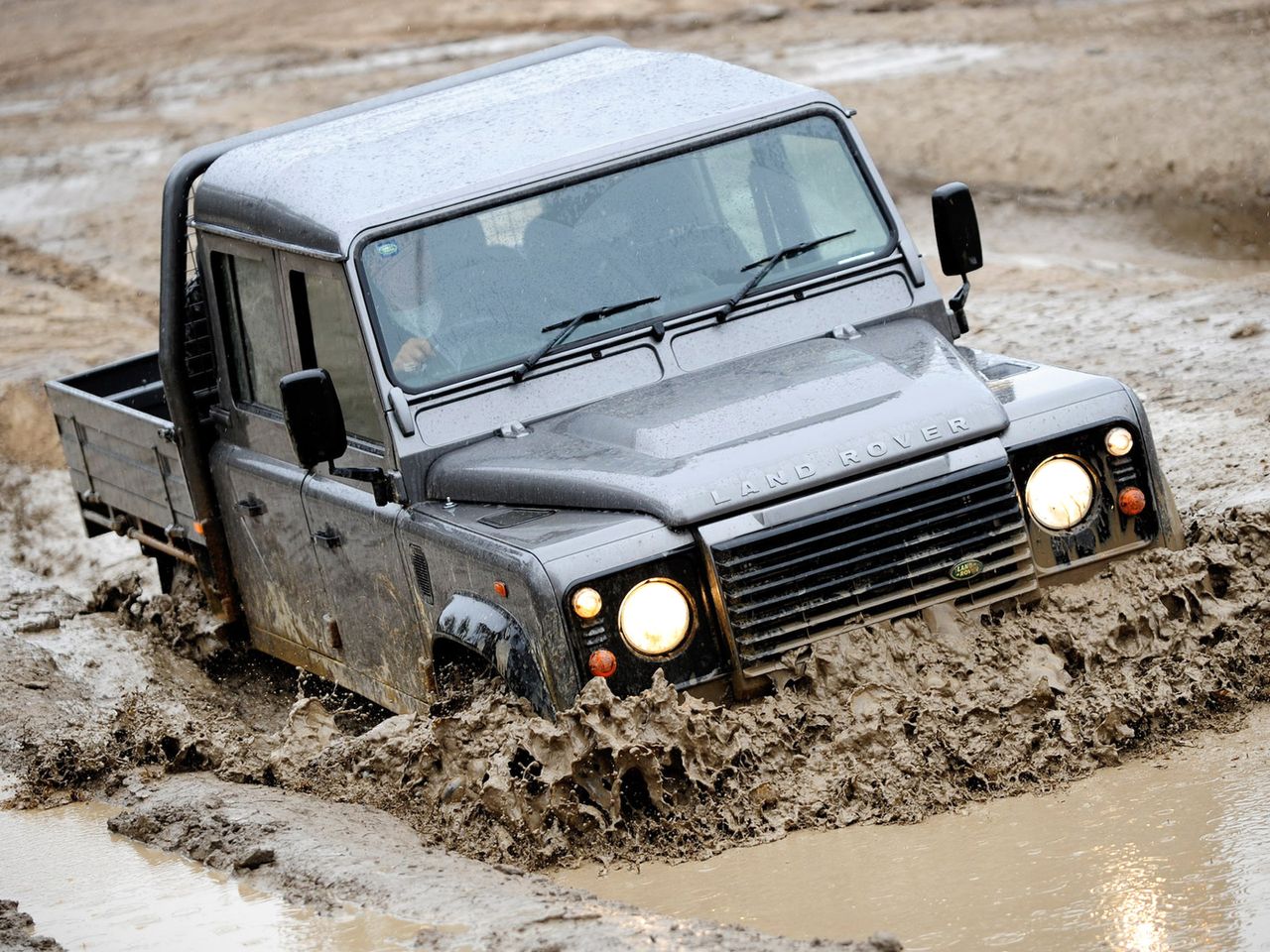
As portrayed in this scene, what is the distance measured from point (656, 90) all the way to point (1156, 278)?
7.35m

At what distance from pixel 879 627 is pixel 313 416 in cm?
176

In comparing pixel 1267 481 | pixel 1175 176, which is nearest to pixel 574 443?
pixel 1267 481

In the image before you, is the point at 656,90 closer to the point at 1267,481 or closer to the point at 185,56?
the point at 1267,481

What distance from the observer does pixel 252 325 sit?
22.0 feet

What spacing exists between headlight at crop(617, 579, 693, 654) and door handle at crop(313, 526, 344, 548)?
152cm

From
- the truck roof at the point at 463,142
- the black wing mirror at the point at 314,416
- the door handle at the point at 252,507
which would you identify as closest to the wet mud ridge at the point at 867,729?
the black wing mirror at the point at 314,416

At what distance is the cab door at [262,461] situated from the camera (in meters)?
6.60

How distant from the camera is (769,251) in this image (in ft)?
20.5

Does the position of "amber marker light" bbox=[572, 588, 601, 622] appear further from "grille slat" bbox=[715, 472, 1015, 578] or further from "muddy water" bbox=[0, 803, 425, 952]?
"muddy water" bbox=[0, 803, 425, 952]

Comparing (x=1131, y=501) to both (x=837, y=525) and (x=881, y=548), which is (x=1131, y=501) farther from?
(x=837, y=525)

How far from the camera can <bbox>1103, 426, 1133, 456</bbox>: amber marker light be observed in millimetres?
5445

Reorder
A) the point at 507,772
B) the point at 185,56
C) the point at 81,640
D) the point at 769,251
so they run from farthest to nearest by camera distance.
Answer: the point at 185,56 → the point at 81,640 → the point at 769,251 → the point at 507,772

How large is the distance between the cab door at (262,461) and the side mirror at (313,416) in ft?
2.30

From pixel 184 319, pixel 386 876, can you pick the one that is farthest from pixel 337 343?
pixel 386 876
